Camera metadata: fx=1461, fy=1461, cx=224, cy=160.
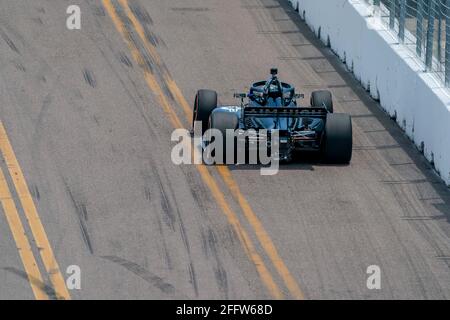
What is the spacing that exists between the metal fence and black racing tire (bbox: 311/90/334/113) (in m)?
1.52

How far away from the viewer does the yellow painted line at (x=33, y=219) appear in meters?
16.6

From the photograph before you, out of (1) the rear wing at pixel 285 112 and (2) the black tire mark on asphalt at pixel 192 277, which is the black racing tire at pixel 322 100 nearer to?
(1) the rear wing at pixel 285 112

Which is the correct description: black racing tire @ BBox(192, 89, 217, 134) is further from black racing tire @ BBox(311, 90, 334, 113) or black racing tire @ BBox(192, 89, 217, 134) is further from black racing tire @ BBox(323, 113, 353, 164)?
black racing tire @ BBox(323, 113, 353, 164)

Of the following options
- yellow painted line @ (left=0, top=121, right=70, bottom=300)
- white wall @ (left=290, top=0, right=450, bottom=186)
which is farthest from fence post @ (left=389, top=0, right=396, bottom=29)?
yellow painted line @ (left=0, top=121, right=70, bottom=300)

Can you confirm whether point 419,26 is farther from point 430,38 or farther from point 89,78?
point 89,78

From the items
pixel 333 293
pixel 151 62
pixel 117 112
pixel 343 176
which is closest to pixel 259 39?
pixel 151 62

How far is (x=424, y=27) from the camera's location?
864 inches

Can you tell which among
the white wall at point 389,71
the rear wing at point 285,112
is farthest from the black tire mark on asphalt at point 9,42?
the rear wing at point 285,112

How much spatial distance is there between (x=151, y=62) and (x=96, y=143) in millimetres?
4240

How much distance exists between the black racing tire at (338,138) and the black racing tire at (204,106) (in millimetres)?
2087

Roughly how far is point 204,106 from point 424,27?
11.5ft

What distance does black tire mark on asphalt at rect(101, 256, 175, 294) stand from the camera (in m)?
16.6

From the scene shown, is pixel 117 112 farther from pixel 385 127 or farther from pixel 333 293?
pixel 333 293

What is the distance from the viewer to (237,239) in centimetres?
1809
